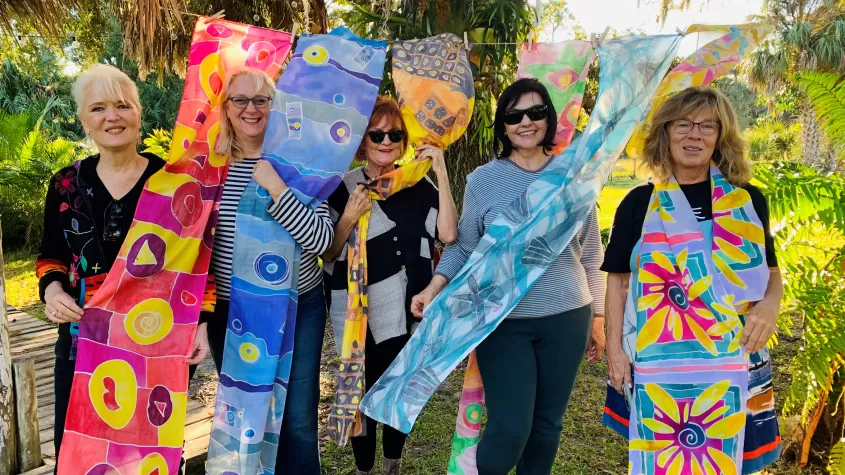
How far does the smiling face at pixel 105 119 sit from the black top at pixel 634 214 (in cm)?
200

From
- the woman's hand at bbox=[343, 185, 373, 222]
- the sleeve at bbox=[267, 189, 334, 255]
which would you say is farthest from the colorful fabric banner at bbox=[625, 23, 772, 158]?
the sleeve at bbox=[267, 189, 334, 255]

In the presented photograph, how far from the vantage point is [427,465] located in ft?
11.3

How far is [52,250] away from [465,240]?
1697 millimetres

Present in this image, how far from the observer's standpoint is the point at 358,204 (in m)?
2.55

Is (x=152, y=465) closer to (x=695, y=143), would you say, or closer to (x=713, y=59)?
(x=695, y=143)

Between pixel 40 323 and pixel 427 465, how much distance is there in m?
5.29

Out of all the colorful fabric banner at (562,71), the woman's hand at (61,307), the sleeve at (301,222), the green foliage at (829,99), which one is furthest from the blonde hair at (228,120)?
the green foliage at (829,99)

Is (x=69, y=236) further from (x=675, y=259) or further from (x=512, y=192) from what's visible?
(x=675, y=259)

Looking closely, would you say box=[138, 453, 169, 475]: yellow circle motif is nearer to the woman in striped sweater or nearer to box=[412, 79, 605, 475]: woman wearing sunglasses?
the woman in striped sweater

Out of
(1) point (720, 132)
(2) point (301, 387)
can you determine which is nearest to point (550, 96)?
(1) point (720, 132)

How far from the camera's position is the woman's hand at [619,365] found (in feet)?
7.45

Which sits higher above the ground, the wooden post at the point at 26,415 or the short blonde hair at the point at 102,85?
the short blonde hair at the point at 102,85

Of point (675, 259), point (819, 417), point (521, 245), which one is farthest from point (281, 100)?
point (819, 417)

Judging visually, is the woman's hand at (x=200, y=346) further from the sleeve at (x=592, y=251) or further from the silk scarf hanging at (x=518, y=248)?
the sleeve at (x=592, y=251)
